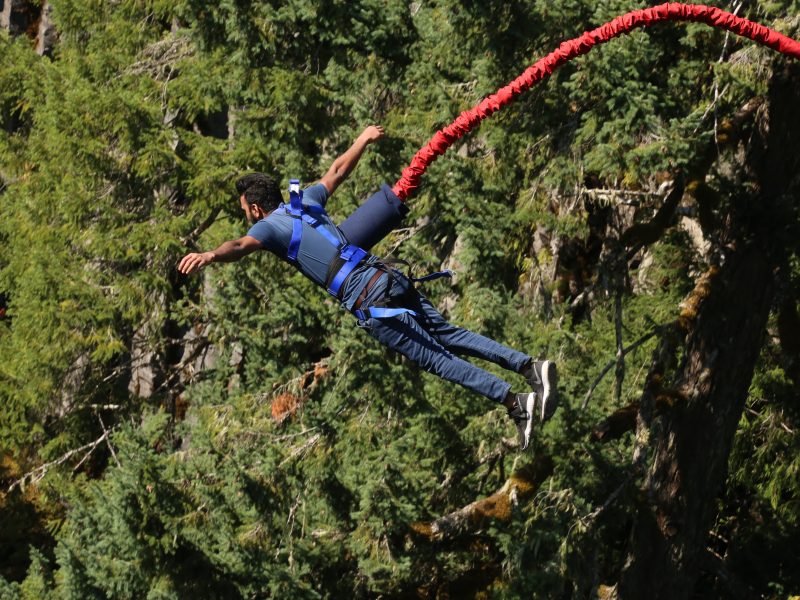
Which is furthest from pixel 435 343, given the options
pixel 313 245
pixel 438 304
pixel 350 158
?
pixel 438 304

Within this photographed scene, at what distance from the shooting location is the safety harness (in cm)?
637

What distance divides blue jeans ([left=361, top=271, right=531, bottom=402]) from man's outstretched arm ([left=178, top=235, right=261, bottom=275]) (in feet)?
2.77

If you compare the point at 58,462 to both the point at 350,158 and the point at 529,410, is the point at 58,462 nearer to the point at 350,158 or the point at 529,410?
the point at 350,158

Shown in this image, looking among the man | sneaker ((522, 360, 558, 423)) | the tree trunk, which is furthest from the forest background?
sneaker ((522, 360, 558, 423))

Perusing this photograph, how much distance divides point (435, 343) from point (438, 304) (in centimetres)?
485

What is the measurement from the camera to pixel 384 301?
255 inches

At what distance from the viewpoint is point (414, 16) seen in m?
11.0

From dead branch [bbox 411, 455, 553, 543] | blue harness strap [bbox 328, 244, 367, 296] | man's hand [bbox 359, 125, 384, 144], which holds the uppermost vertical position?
man's hand [bbox 359, 125, 384, 144]

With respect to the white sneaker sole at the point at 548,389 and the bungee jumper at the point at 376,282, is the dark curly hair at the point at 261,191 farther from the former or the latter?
the white sneaker sole at the point at 548,389

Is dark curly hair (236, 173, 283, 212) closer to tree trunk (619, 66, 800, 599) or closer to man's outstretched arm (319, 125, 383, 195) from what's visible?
man's outstretched arm (319, 125, 383, 195)

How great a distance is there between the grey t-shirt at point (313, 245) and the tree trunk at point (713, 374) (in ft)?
11.4

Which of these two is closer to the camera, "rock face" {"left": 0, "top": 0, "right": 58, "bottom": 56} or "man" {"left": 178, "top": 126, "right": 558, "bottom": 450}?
"man" {"left": 178, "top": 126, "right": 558, "bottom": 450}

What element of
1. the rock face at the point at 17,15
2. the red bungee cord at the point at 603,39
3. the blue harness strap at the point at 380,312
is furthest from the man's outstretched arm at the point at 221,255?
the rock face at the point at 17,15

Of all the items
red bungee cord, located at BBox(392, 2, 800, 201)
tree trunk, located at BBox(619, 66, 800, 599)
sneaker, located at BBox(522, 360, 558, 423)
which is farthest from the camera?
tree trunk, located at BBox(619, 66, 800, 599)
